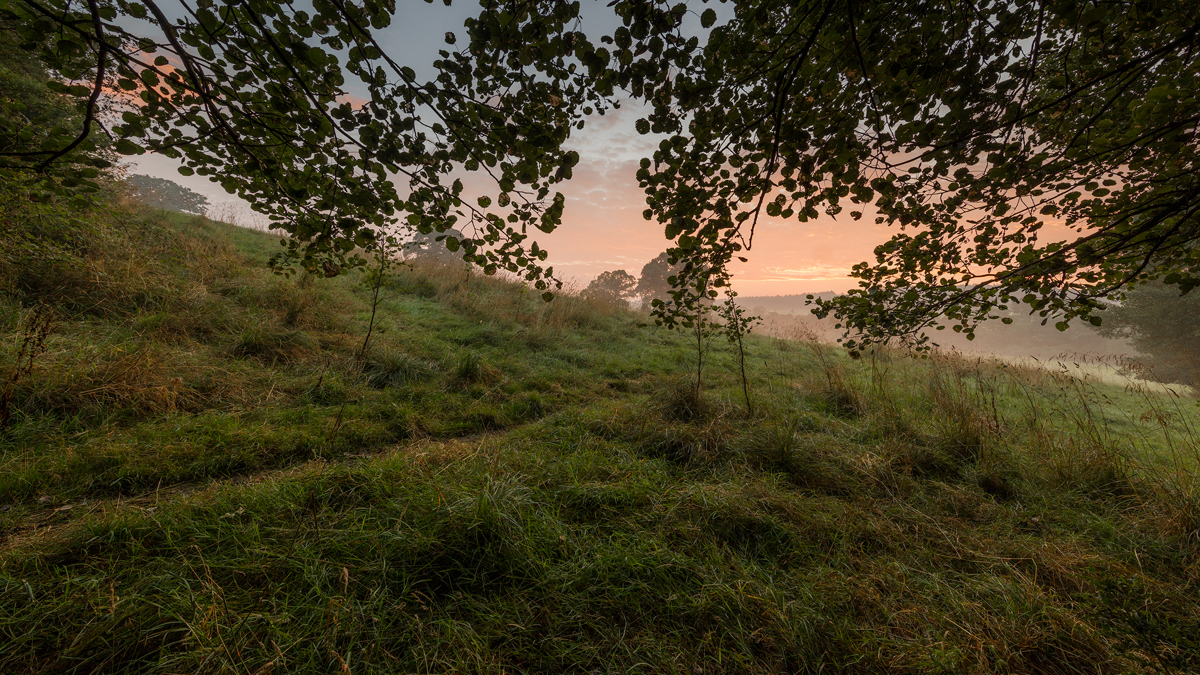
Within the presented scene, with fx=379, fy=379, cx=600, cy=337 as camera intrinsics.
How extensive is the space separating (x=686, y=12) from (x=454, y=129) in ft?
4.00

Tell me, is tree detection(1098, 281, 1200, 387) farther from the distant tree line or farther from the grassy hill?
the distant tree line

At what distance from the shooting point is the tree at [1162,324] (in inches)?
629

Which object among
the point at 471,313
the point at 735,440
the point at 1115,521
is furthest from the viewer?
the point at 471,313

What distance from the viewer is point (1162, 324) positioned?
16.7m

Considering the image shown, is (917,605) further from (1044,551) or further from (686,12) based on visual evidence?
(686,12)

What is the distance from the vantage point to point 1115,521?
2.85 metres

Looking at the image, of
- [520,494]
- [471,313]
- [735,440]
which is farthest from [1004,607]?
[471,313]

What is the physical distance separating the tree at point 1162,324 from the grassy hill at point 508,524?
21.2 meters

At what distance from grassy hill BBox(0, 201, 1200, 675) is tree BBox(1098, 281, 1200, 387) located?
69.6ft

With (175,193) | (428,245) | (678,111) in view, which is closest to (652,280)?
(428,245)

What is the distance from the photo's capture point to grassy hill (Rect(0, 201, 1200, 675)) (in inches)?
64.0

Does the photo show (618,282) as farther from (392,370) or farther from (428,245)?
(392,370)

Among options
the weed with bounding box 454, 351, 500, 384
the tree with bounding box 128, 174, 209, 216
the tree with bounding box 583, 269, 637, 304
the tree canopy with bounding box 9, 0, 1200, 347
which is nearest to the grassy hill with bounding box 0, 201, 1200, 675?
the weed with bounding box 454, 351, 500, 384

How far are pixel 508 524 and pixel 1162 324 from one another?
29204mm
